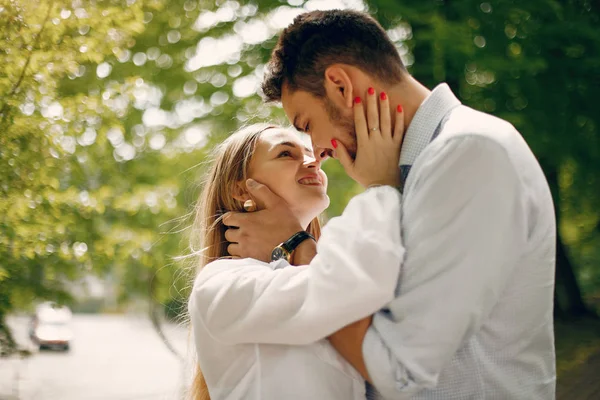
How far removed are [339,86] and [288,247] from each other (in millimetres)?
606

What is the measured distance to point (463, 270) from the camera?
184 cm

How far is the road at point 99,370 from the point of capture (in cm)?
605

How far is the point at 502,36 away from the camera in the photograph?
6.71 meters

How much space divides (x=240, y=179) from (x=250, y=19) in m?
5.25

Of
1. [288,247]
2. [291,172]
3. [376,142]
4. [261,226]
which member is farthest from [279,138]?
[376,142]

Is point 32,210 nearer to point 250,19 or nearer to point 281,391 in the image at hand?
point 281,391

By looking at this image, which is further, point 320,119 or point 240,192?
point 240,192

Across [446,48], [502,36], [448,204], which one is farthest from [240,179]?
[502,36]

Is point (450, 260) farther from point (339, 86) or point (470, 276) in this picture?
point (339, 86)

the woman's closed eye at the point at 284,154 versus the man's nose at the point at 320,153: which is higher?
the man's nose at the point at 320,153

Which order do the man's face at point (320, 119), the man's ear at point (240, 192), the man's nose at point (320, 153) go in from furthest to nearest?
the man's ear at point (240, 192) < the man's nose at point (320, 153) < the man's face at point (320, 119)

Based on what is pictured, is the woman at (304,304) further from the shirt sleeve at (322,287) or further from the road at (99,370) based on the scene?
the road at (99,370)

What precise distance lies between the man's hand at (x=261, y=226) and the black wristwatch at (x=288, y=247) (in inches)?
2.0

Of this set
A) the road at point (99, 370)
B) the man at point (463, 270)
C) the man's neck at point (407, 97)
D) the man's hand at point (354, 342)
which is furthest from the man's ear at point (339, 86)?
the road at point (99, 370)
